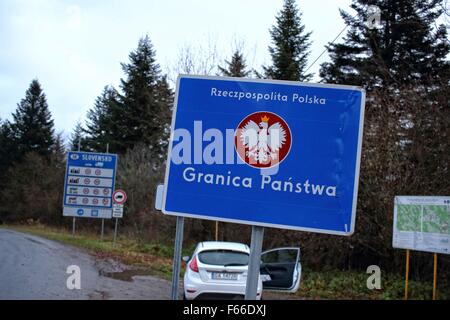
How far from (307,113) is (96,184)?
2336 cm

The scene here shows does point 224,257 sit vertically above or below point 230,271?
above

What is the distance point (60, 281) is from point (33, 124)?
56.2 metres

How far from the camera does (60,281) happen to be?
480 inches

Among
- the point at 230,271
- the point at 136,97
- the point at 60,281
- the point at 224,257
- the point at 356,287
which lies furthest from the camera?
the point at 136,97

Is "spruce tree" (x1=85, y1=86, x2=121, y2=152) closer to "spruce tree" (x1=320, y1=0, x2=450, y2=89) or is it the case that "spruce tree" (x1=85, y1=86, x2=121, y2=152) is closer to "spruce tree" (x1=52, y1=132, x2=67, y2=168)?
"spruce tree" (x1=52, y1=132, x2=67, y2=168)

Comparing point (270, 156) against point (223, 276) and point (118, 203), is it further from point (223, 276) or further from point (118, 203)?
point (118, 203)

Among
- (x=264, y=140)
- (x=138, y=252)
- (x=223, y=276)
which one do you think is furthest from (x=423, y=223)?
(x=138, y=252)

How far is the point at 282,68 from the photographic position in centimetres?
3228

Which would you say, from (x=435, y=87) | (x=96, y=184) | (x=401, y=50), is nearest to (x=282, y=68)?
(x=401, y=50)

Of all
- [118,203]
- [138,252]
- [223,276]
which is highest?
[118,203]

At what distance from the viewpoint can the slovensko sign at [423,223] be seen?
997 cm

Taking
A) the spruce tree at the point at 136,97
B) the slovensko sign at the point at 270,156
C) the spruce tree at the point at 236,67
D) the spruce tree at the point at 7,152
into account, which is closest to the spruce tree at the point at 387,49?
the spruce tree at the point at 236,67

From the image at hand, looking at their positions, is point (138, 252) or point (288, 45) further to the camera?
point (288, 45)

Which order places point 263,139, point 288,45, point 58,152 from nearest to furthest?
1. point 263,139
2. point 288,45
3. point 58,152
